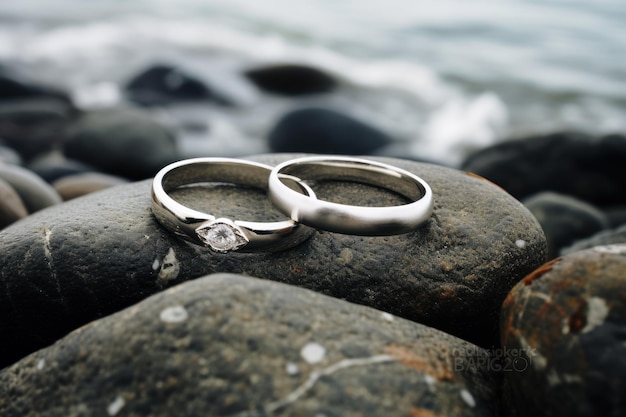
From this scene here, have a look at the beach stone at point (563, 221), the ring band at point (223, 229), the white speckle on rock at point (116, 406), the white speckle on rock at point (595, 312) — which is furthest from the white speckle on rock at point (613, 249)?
the beach stone at point (563, 221)

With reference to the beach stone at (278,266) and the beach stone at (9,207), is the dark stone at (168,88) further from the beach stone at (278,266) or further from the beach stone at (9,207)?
the beach stone at (278,266)

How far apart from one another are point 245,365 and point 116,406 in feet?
1.09

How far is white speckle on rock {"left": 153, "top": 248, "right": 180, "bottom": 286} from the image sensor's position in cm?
203

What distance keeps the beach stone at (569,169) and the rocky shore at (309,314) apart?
2473mm

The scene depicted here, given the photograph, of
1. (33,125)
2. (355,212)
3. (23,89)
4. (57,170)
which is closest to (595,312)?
(355,212)

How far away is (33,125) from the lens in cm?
726

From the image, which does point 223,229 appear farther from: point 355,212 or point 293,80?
point 293,80

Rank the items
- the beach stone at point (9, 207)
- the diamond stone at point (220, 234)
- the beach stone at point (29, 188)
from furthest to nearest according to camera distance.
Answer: the beach stone at point (29, 188), the beach stone at point (9, 207), the diamond stone at point (220, 234)

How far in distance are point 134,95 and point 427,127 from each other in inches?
187

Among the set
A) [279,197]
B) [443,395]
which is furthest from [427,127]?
[443,395]

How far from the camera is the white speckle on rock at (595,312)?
4.58ft

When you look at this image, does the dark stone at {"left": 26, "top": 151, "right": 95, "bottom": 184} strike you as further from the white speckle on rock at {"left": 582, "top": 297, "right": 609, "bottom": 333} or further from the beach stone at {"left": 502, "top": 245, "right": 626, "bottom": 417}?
the white speckle on rock at {"left": 582, "top": 297, "right": 609, "bottom": 333}

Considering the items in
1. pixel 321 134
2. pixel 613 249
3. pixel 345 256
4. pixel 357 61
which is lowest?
pixel 357 61

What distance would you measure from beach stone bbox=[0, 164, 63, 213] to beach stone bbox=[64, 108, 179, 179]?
215 cm
